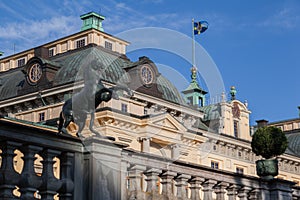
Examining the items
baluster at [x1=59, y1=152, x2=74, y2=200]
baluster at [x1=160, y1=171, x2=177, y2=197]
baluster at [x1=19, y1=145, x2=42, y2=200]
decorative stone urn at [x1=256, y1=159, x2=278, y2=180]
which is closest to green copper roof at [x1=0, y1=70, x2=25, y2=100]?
decorative stone urn at [x1=256, y1=159, x2=278, y2=180]

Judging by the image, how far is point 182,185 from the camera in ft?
49.5

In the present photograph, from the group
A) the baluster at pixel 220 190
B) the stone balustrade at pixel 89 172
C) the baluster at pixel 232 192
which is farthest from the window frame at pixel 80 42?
the baluster at pixel 220 190

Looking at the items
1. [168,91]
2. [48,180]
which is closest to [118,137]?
[168,91]

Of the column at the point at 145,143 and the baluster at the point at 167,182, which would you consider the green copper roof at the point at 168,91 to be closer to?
the column at the point at 145,143

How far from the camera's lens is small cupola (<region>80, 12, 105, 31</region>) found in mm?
51312

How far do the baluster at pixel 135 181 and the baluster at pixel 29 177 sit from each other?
260 centimetres

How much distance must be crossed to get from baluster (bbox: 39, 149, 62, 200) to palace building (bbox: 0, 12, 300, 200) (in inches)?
0.8

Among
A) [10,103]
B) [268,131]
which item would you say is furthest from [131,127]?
[268,131]

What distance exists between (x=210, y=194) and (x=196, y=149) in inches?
1198

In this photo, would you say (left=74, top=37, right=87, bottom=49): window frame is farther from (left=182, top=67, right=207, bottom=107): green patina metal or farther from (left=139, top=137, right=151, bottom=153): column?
(left=182, top=67, right=207, bottom=107): green patina metal

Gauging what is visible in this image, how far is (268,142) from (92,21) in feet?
113

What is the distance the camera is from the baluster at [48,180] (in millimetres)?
12031

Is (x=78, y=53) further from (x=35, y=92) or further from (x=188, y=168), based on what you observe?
(x=188, y=168)

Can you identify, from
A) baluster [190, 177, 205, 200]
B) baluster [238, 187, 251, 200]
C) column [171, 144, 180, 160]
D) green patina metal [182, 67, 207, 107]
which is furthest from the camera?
green patina metal [182, 67, 207, 107]
